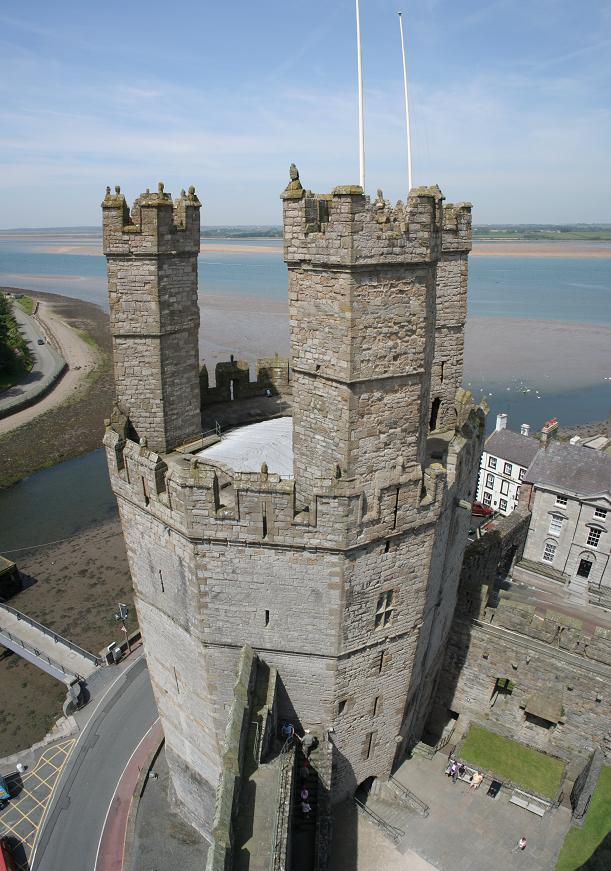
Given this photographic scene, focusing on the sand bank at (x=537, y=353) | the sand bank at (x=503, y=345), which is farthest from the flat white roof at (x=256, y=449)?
the sand bank at (x=537, y=353)

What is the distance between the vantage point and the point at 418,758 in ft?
55.8

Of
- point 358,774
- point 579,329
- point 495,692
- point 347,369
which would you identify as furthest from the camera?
point 579,329

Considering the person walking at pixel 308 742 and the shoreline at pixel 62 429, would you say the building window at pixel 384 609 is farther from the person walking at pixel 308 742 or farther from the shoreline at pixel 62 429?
the shoreline at pixel 62 429

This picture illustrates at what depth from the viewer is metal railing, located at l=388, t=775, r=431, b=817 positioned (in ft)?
51.3

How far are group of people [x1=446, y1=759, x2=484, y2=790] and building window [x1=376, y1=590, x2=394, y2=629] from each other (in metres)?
7.34

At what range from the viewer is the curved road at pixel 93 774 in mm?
17078

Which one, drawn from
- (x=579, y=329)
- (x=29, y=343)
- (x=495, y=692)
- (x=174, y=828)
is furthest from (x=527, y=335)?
(x=174, y=828)

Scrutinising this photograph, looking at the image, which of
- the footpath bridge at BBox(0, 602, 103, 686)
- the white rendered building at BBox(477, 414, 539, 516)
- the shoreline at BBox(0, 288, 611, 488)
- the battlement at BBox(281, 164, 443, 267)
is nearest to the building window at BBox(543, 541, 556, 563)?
the white rendered building at BBox(477, 414, 539, 516)

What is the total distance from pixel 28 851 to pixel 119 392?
1446cm

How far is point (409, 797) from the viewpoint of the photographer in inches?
617

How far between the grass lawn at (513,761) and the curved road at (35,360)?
55.3 metres

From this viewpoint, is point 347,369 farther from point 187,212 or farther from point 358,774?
point 358,774

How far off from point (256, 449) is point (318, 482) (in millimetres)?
3322

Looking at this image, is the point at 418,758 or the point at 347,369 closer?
the point at 347,369
